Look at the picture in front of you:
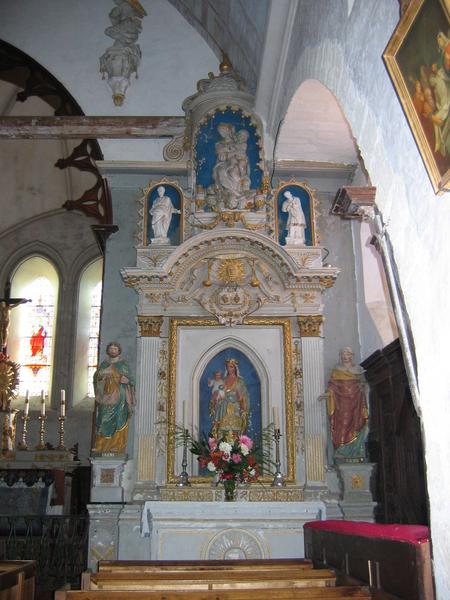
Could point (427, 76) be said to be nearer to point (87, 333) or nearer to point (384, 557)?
point (384, 557)

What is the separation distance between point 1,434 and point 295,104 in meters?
7.46

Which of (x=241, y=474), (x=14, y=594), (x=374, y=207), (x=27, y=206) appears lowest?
(x=14, y=594)

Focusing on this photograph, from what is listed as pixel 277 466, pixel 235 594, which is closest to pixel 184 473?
pixel 277 466

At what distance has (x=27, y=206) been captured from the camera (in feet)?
46.7

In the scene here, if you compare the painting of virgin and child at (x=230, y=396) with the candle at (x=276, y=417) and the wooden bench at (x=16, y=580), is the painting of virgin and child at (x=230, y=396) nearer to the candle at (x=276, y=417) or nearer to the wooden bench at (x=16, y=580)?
the candle at (x=276, y=417)

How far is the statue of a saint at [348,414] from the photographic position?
753 centimetres

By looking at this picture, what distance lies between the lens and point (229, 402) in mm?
7852

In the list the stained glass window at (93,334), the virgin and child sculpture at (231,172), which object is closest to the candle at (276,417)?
the virgin and child sculpture at (231,172)

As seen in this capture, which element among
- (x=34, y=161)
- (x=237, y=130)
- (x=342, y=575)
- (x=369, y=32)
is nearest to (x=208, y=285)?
(x=237, y=130)

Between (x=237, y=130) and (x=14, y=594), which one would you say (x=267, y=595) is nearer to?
(x=14, y=594)

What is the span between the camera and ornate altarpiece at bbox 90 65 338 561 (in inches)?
292

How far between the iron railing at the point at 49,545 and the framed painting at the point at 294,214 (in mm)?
4048

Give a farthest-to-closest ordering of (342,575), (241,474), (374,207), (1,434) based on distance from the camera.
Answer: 1. (1,434)
2. (241,474)
3. (374,207)
4. (342,575)

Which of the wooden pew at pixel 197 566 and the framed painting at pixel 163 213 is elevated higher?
the framed painting at pixel 163 213
